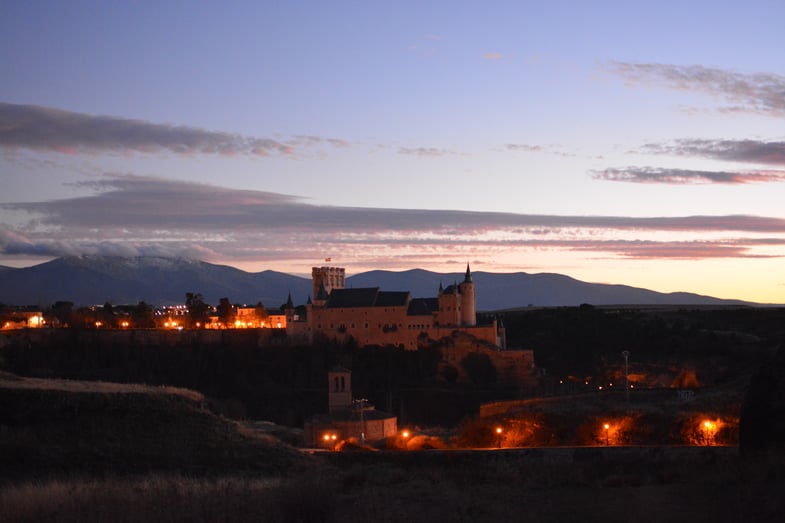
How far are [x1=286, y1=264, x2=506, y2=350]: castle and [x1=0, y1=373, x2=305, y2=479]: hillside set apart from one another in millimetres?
60812

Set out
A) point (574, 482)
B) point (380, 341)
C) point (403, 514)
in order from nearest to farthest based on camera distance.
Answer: point (403, 514)
point (574, 482)
point (380, 341)

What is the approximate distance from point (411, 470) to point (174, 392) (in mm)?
10467

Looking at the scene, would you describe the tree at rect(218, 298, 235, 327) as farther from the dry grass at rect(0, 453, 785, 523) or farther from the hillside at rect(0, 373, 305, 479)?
the dry grass at rect(0, 453, 785, 523)

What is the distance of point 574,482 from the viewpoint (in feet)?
64.6

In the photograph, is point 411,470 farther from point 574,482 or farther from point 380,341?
point 380,341

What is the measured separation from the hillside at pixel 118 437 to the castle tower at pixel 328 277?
2971 inches

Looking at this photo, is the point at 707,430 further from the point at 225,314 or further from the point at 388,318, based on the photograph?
the point at 225,314

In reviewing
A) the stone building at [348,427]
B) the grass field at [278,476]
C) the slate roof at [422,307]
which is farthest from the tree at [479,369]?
the grass field at [278,476]

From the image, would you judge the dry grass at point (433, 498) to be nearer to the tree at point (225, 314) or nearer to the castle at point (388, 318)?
the castle at point (388, 318)

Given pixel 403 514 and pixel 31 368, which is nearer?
pixel 403 514

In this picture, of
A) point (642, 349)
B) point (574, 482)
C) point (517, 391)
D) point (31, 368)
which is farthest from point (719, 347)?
point (574, 482)

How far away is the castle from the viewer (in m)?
89.9

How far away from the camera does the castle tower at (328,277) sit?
10555 cm

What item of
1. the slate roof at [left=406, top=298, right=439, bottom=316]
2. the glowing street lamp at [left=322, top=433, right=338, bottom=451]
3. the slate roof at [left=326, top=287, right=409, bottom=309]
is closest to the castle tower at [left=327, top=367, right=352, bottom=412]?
the glowing street lamp at [left=322, top=433, right=338, bottom=451]
